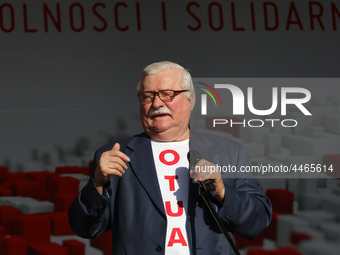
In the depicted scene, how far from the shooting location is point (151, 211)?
5.21 ft

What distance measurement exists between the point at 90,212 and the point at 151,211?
0.15m

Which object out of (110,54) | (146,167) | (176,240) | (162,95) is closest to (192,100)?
(162,95)

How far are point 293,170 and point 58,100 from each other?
13.9 ft

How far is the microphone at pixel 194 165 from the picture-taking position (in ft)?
4.80

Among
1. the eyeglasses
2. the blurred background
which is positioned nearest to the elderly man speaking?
the eyeglasses

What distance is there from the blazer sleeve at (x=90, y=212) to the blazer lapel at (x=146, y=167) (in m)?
0.10

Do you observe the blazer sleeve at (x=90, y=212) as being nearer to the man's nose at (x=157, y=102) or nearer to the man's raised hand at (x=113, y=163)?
the man's raised hand at (x=113, y=163)

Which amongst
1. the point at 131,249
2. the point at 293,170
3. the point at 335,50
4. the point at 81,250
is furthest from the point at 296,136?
Answer: the point at 335,50

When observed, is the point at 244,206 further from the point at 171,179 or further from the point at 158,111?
the point at 158,111

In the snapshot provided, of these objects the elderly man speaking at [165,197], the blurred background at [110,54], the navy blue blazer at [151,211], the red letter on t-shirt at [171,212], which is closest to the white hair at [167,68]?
the elderly man speaking at [165,197]

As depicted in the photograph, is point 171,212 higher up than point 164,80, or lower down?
lower down

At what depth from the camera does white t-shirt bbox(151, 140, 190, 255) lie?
1582 mm

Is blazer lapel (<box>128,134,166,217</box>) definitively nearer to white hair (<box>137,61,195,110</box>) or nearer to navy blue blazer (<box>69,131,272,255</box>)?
navy blue blazer (<box>69,131,272,255</box>)

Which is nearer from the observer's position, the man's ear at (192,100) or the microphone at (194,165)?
the microphone at (194,165)
